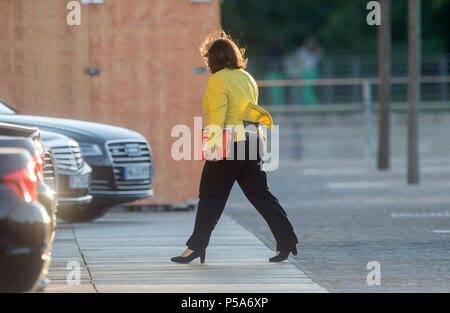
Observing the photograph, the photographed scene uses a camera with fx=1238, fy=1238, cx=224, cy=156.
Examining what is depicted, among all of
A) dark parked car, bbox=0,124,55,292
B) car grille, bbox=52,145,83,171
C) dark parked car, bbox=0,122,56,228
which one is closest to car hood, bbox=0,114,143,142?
car grille, bbox=52,145,83,171

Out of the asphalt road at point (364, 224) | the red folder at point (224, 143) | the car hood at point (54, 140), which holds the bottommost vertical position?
the asphalt road at point (364, 224)

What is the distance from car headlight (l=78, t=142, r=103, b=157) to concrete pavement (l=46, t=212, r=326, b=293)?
2.62 ft

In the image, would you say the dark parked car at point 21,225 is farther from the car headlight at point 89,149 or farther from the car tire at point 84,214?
the car tire at point 84,214

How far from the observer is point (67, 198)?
12.5 metres

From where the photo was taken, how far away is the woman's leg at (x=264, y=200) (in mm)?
10023

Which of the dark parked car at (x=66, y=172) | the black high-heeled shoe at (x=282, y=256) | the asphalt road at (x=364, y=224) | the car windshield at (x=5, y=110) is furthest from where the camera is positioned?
the car windshield at (x=5, y=110)

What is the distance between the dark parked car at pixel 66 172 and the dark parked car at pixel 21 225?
211 inches

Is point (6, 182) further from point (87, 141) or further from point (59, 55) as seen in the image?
point (59, 55)

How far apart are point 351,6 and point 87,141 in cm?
4112

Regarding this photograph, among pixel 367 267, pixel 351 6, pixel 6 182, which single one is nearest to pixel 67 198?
pixel 367 267

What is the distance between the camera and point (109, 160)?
13609 millimetres

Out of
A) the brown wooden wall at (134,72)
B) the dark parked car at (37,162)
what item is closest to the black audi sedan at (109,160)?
the brown wooden wall at (134,72)

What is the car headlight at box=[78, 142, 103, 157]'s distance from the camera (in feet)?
44.3
